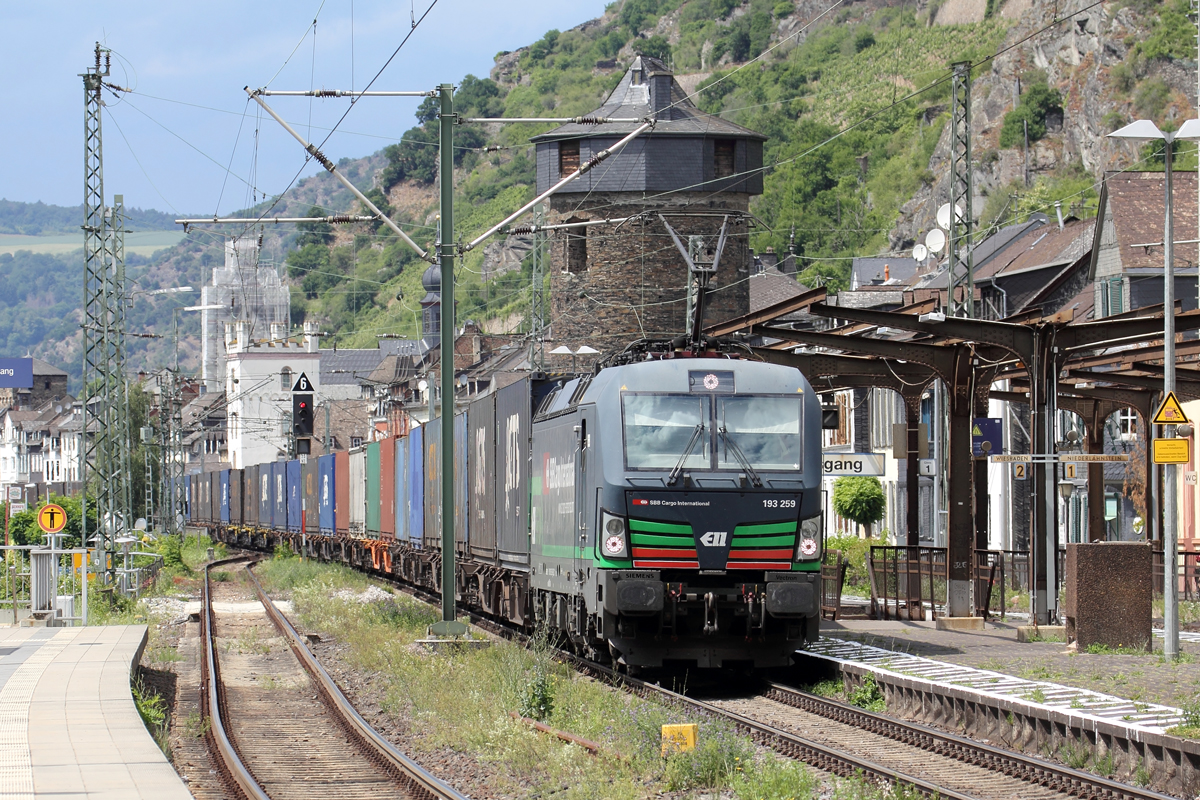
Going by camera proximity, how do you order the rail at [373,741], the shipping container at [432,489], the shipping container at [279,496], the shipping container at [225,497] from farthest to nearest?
the shipping container at [225,497]
the shipping container at [279,496]
the shipping container at [432,489]
the rail at [373,741]

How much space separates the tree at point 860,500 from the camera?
171ft

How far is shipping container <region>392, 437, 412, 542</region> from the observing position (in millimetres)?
32900

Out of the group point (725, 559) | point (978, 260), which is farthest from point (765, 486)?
point (978, 260)

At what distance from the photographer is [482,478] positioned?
79.3 ft

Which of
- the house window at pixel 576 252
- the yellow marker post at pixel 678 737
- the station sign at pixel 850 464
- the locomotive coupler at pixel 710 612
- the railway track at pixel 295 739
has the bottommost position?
the railway track at pixel 295 739

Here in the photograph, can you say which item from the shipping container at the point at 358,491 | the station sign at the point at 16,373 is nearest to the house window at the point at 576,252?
the shipping container at the point at 358,491

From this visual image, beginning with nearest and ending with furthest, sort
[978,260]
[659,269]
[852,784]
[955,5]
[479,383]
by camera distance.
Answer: [852,784], [659,269], [978,260], [479,383], [955,5]

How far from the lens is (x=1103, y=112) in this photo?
106m

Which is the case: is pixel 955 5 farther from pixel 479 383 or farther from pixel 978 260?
pixel 978 260

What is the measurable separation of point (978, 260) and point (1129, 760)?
5140cm

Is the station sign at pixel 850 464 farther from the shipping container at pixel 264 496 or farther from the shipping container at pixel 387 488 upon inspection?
the shipping container at pixel 264 496

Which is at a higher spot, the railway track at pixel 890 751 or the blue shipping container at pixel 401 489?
the blue shipping container at pixel 401 489

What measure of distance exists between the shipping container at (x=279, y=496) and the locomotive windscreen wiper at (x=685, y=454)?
42.7m

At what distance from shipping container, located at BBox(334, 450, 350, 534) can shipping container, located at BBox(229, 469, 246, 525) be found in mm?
25237
